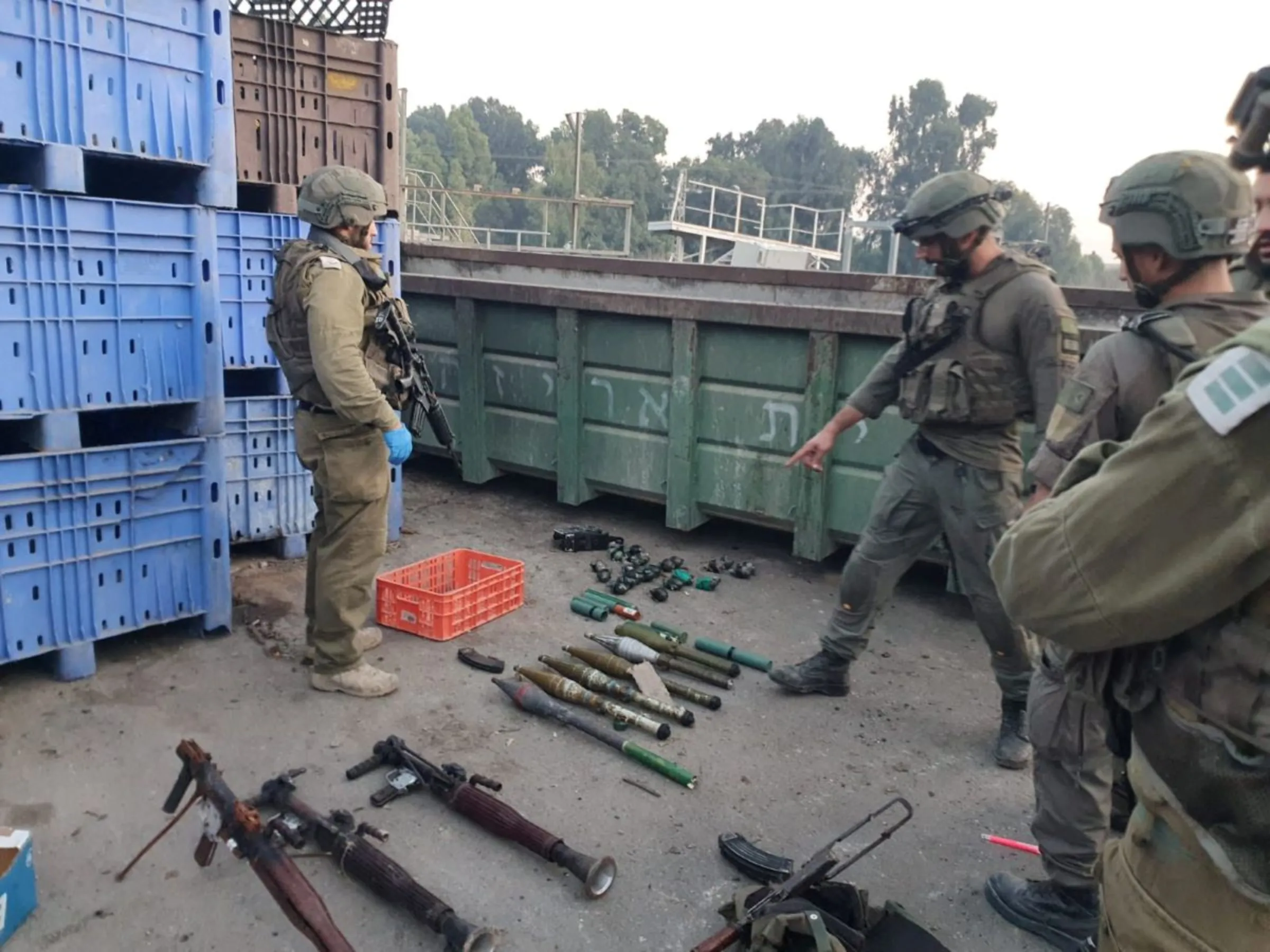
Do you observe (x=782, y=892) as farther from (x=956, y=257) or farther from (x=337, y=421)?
(x=337, y=421)

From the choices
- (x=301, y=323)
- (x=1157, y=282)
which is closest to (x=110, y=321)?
(x=301, y=323)

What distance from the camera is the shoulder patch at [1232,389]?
1.13m

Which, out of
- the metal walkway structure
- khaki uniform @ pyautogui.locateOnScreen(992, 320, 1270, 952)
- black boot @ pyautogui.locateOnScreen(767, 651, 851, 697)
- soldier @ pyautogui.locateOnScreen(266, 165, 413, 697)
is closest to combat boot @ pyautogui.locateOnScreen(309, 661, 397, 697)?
soldier @ pyautogui.locateOnScreen(266, 165, 413, 697)

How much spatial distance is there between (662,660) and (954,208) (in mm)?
2163

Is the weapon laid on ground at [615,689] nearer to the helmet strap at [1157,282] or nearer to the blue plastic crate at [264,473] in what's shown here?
the blue plastic crate at [264,473]

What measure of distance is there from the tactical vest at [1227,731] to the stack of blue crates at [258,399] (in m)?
4.49

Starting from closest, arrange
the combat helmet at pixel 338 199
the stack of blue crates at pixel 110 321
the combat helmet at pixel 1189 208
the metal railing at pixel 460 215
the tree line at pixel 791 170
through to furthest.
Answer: the combat helmet at pixel 1189 208 < the stack of blue crates at pixel 110 321 < the combat helmet at pixel 338 199 < the metal railing at pixel 460 215 < the tree line at pixel 791 170

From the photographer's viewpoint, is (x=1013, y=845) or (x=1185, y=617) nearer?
(x=1185, y=617)

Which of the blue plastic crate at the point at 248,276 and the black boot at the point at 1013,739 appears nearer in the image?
the black boot at the point at 1013,739

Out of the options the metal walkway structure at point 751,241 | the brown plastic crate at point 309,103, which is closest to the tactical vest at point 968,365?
the brown plastic crate at point 309,103

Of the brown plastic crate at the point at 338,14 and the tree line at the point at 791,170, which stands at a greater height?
A: the tree line at the point at 791,170

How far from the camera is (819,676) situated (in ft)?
13.0

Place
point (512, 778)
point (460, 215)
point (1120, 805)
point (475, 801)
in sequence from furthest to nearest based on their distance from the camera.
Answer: point (460, 215)
point (512, 778)
point (475, 801)
point (1120, 805)

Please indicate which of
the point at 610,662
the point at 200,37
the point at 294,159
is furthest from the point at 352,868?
the point at 294,159
